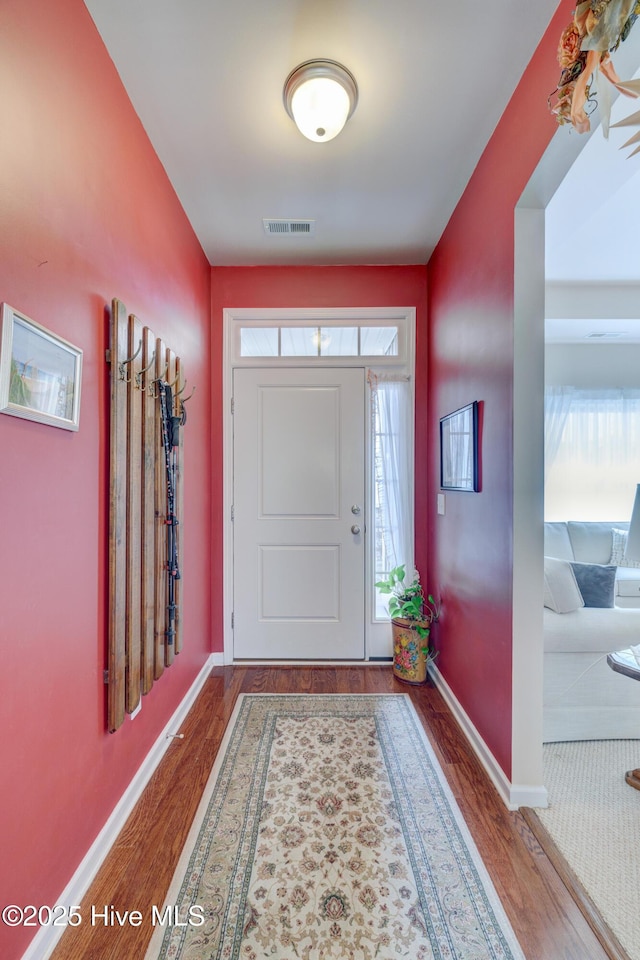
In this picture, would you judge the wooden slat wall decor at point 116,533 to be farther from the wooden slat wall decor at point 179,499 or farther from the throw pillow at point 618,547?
the throw pillow at point 618,547

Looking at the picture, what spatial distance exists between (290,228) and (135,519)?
1.90 metres

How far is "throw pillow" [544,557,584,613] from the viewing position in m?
2.29

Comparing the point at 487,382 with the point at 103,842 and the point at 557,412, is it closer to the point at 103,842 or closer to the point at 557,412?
the point at 103,842

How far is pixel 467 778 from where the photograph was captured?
1.85 m

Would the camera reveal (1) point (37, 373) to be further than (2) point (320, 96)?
No

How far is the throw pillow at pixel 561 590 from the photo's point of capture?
2295 mm

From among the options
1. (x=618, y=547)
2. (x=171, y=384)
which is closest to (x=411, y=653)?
(x=171, y=384)

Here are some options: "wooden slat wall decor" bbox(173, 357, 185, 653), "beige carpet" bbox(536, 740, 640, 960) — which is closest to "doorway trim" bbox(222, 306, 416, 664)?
"wooden slat wall decor" bbox(173, 357, 185, 653)

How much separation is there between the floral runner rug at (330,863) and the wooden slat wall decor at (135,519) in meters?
0.55

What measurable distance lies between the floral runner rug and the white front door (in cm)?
88

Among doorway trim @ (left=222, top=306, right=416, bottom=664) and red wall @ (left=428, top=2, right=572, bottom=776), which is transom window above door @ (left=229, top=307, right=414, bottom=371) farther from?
red wall @ (left=428, top=2, right=572, bottom=776)

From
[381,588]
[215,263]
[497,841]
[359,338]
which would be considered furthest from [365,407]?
[497,841]

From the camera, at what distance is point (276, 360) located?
2996mm

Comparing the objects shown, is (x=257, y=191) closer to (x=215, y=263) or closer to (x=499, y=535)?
(x=215, y=263)
